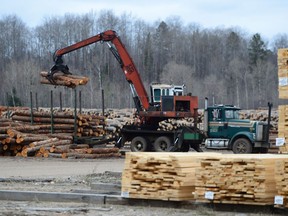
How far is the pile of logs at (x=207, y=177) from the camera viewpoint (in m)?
13.2

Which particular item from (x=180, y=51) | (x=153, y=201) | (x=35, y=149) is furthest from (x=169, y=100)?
(x=180, y=51)

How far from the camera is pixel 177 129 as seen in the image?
110ft

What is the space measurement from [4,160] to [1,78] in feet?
207

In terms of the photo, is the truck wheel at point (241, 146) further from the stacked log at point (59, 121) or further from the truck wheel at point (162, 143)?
the stacked log at point (59, 121)

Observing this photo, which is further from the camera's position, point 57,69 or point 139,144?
point 57,69

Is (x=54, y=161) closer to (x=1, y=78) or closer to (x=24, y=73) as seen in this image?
(x=24, y=73)

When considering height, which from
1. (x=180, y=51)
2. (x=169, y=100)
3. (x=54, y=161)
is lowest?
(x=54, y=161)

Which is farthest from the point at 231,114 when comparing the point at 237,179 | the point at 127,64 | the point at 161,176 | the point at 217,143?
the point at 237,179

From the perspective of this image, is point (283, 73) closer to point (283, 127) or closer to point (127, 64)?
point (283, 127)

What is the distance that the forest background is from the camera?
280 ft

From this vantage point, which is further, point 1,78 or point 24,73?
point 1,78

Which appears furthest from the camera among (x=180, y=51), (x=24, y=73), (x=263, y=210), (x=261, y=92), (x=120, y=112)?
(x=180, y=51)

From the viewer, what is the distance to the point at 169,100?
33688mm

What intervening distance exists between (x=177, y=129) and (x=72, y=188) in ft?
53.6
